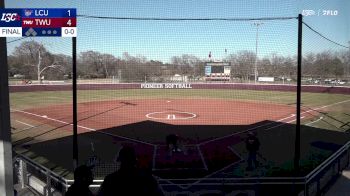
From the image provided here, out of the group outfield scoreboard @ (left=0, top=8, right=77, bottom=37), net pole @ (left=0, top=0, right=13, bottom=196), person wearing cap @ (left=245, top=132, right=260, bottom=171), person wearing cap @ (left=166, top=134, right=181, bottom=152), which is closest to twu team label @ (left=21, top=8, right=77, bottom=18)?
outfield scoreboard @ (left=0, top=8, right=77, bottom=37)

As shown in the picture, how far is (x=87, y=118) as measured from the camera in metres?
20.4

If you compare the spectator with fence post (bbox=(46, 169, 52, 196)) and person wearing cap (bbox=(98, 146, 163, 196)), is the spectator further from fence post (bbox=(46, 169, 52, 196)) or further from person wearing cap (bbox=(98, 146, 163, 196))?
fence post (bbox=(46, 169, 52, 196))

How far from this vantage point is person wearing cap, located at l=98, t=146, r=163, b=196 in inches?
115

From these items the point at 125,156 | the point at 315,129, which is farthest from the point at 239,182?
A: the point at 315,129

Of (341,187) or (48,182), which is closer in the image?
(48,182)

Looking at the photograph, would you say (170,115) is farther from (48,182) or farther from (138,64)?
(48,182)

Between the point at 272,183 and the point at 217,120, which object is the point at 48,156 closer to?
the point at 272,183

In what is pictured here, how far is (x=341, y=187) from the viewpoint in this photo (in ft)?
24.0

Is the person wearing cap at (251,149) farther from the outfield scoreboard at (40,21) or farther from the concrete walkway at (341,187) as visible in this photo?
the outfield scoreboard at (40,21)

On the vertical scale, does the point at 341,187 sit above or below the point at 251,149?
below
